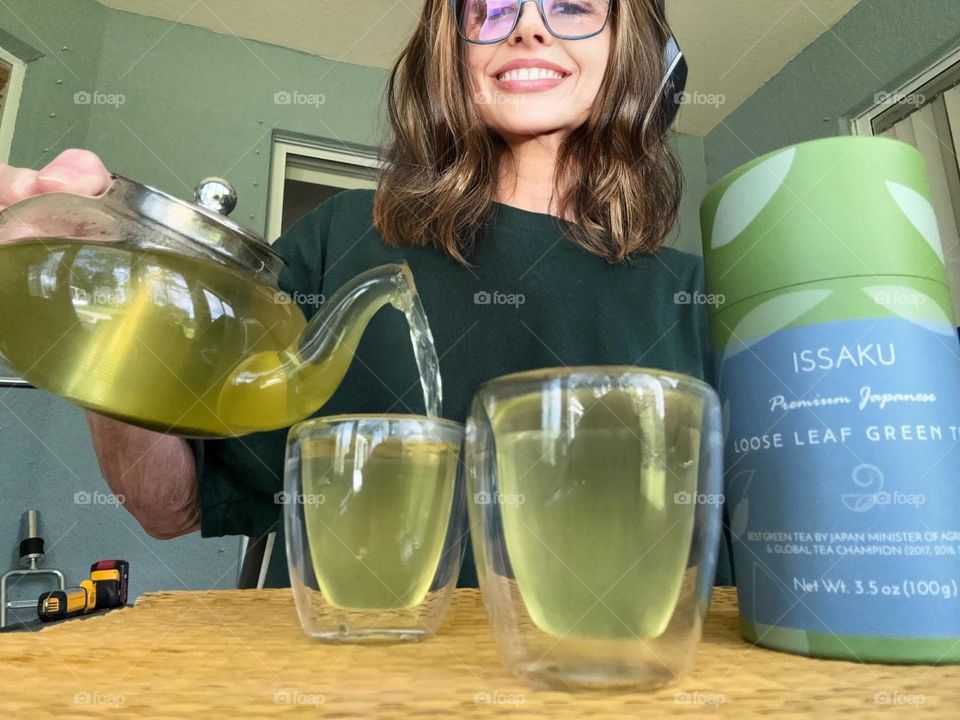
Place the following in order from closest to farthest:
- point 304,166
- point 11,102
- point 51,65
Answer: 1. point 11,102
2. point 51,65
3. point 304,166

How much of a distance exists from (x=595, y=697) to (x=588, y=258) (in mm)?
613

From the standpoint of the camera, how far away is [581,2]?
0.75m

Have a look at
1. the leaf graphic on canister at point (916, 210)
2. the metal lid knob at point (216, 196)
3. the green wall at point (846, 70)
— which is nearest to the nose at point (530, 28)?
the metal lid knob at point (216, 196)

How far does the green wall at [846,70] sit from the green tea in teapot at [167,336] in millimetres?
1667

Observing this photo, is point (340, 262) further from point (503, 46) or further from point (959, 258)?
point (959, 258)

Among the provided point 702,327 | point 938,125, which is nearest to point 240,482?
point 702,327

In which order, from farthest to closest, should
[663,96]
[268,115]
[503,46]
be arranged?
1. [268,115]
2. [663,96]
3. [503,46]

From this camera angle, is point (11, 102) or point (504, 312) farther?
point (11, 102)

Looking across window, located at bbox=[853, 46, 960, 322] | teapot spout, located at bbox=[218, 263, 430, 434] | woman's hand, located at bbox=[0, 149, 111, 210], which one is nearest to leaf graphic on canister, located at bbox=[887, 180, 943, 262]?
teapot spout, located at bbox=[218, 263, 430, 434]

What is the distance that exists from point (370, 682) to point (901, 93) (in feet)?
7.05

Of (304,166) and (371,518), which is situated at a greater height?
(304,166)

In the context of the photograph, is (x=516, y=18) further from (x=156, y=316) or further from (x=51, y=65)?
(x=51, y=65)

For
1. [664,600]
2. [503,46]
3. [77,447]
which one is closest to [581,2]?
[503,46]

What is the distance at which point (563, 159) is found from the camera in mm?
808
